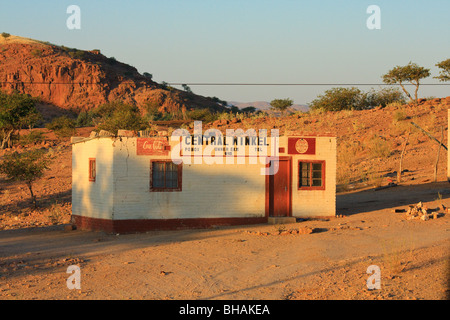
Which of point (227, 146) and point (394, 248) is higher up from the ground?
point (227, 146)

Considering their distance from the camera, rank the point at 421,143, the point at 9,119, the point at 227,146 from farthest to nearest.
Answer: the point at 9,119, the point at 421,143, the point at 227,146

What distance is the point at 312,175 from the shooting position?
20719 millimetres

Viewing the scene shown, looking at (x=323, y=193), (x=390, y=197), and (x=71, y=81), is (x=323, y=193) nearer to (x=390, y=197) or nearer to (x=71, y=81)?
(x=390, y=197)

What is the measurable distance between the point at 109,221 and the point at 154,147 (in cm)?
290

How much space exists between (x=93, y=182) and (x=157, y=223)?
293cm

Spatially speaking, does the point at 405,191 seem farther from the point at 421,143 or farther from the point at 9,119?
the point at 9,119

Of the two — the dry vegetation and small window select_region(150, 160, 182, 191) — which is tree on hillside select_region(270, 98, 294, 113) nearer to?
the dry vegetation

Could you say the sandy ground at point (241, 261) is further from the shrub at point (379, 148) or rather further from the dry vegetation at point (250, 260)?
the shrub at point (379, 148)

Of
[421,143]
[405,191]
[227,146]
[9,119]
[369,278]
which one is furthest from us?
[9,119]

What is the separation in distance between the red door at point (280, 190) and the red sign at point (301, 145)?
1.55ft

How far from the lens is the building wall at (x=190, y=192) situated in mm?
19078

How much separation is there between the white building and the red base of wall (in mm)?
33

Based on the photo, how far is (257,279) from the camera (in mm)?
12078
